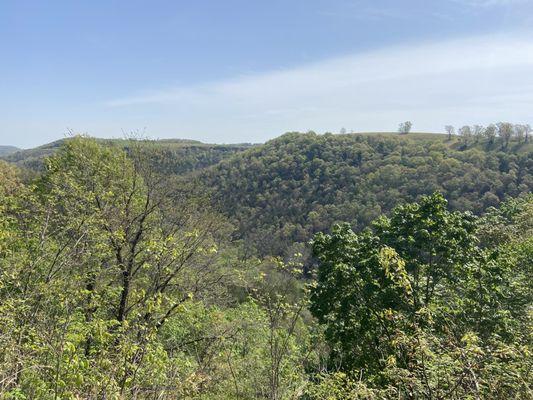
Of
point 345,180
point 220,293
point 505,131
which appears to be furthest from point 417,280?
point 505,131

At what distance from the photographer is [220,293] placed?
15.0 meters

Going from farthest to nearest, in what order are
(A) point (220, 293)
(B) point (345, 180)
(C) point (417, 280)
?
(B) point (345, 180)
(A) point (220, 293)
(C) point (417, 280)

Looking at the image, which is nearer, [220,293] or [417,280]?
[417,280]

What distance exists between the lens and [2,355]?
17.5 feet

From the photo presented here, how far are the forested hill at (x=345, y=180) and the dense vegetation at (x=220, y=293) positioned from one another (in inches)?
2809

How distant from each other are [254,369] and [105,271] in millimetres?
8665

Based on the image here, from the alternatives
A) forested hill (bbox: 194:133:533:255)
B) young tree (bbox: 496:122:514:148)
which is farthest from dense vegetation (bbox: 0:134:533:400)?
young tree (bbox: 496:122:514:148)

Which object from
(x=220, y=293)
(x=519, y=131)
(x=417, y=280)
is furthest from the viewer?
(x=519, y=131)

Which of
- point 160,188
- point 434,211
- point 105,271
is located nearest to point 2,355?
point 105,271

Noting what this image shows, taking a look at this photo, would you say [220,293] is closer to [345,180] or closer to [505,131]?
[345,180]

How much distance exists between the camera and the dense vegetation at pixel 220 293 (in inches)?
236

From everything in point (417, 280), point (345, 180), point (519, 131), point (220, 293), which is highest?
point (519, 131)

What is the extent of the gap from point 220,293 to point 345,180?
11663 cm

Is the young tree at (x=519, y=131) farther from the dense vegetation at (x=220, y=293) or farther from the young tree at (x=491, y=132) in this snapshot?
the dense vegetation at (x=220, y=293)
